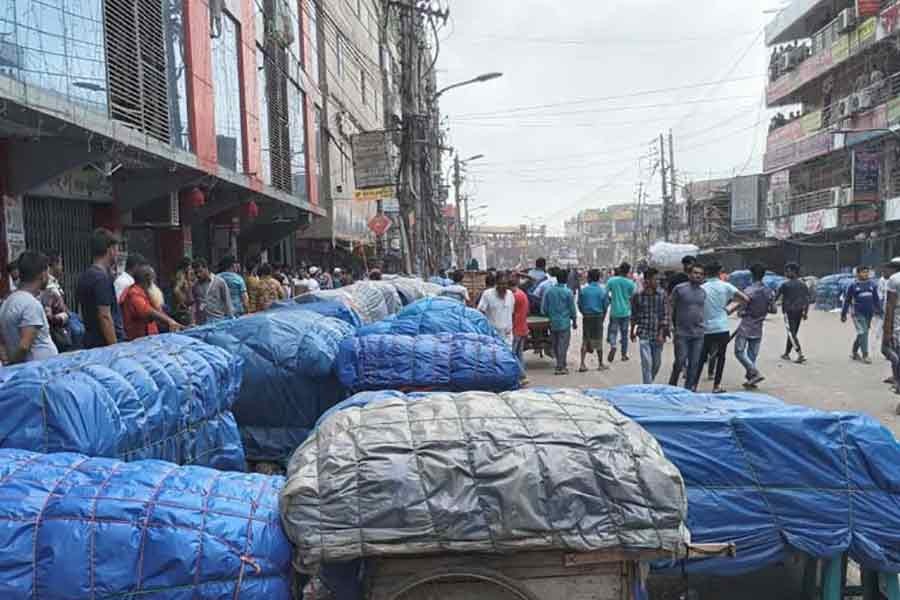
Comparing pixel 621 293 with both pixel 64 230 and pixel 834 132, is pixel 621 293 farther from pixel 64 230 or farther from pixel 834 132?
pixel 834 132

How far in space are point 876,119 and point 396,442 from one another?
31305 millimetres

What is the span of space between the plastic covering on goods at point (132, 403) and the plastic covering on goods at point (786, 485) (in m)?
2.40

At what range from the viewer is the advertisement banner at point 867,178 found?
27.7 m

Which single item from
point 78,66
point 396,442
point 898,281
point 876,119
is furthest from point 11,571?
point 876,119

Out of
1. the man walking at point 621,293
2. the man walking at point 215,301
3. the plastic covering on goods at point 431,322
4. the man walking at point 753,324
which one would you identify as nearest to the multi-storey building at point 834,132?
the man walking at point 621,293

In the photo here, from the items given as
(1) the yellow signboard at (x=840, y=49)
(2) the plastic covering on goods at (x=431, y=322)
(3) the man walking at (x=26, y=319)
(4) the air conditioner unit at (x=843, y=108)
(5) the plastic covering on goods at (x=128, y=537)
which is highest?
(1) the yellow signboard at (x=840, y=49)

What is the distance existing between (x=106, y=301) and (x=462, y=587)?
167 inches

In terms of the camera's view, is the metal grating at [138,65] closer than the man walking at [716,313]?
Yes

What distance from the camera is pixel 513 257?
4405 inches

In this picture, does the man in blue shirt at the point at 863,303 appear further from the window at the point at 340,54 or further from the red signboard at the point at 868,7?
the red signboard at the point at 868,7

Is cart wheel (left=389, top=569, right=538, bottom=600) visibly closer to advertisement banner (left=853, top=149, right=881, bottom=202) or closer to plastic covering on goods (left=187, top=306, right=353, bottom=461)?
plastic covering on goods (left=187, top=306, right=353, bottom=461)

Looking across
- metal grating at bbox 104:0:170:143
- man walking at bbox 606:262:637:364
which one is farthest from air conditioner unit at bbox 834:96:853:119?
metal grating at bbox 104:0:170:143

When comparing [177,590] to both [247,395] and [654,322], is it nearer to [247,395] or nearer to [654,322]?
[247,395]

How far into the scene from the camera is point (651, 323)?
9.10 meters
